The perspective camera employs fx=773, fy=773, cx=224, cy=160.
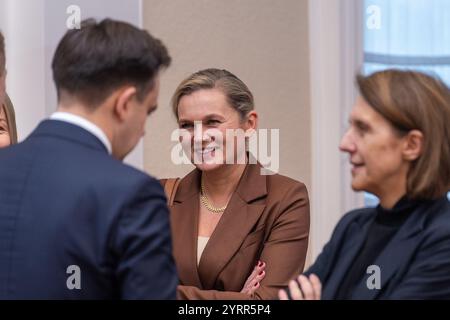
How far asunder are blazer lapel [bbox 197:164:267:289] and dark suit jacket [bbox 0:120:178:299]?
98 centimetres

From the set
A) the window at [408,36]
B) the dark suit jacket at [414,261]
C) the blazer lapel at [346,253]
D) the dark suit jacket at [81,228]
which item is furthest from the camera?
the window at [408,36]

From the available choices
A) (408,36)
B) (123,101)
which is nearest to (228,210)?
(123,101)

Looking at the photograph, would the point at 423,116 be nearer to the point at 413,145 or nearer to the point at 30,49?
the point at 413,145

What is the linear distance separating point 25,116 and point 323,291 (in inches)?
69.7

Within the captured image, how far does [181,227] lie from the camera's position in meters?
2.80

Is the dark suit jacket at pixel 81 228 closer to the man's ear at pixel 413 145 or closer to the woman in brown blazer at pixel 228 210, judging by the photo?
the man's ear at pixel 413 145

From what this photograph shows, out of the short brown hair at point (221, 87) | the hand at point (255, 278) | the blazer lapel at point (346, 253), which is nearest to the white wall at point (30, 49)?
the short brown hair at point (221, 87)

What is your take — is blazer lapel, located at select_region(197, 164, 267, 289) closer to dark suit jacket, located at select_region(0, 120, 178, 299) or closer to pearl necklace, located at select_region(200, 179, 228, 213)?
pearl necklace, located at select_region(200, 179, 228, 213)

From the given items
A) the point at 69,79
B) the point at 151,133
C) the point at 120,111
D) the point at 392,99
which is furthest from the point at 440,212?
the point at 151,133

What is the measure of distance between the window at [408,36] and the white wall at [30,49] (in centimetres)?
159

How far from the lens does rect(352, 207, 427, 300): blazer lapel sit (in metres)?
1.97

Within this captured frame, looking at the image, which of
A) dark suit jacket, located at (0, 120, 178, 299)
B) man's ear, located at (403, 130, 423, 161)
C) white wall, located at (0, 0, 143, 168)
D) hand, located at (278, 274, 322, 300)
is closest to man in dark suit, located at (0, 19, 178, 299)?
dark suit jacket, located at (0, 120, 178, 299)

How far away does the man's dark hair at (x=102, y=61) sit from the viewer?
5.55 ft

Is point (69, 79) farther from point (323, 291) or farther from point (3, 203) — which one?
point (323, 291)
